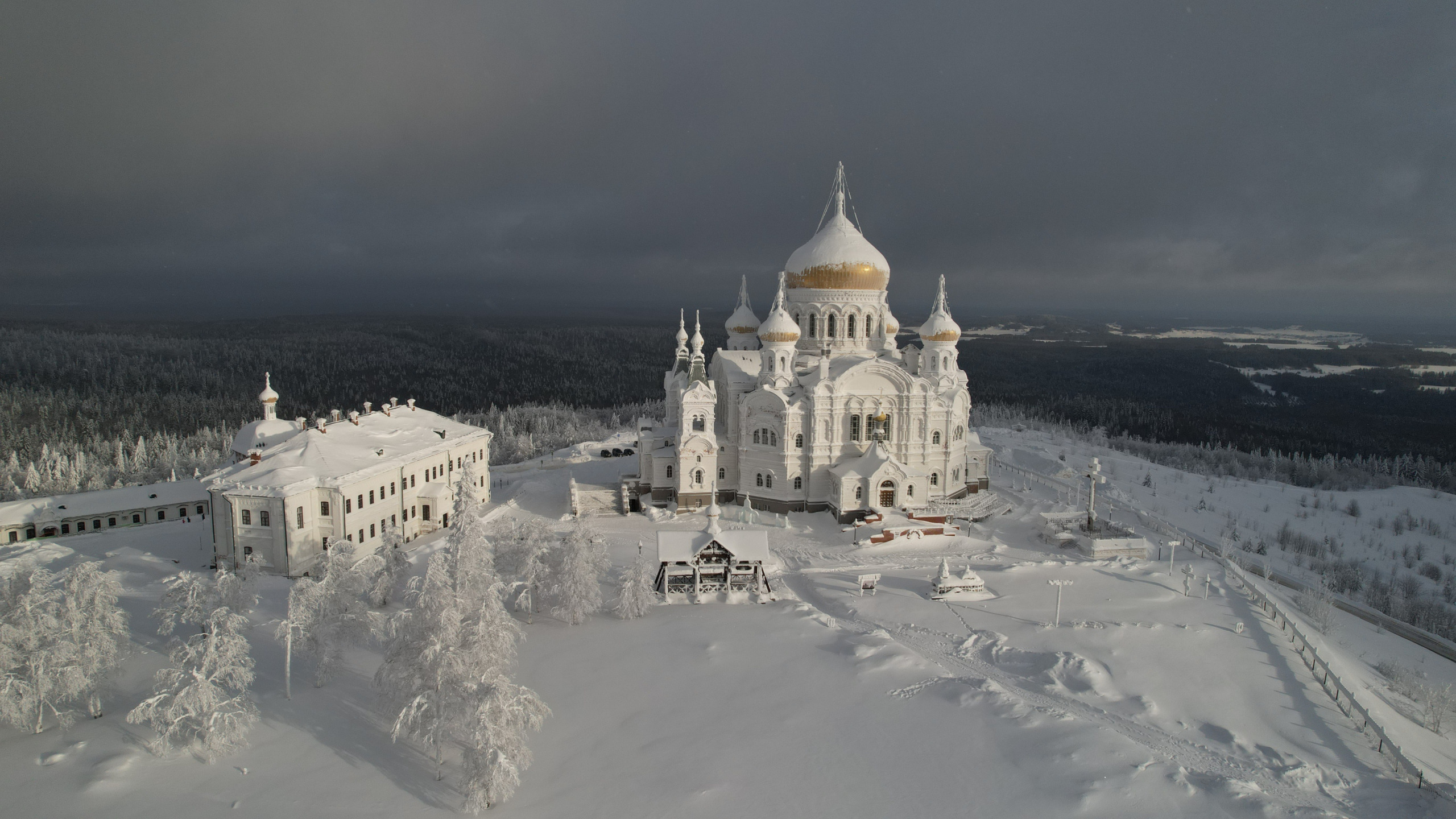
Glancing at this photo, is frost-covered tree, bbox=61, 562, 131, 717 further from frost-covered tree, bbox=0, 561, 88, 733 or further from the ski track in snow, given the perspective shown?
the ski track in snow

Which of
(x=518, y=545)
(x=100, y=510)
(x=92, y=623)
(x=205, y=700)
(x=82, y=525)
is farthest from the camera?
(x=100, y=510)

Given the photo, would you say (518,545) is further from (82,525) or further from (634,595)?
(82,525)

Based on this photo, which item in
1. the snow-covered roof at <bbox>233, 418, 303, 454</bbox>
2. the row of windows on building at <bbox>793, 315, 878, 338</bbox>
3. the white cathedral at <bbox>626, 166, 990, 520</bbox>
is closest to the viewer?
the snow-covered roof at <bbox>233, 418, 303, 454</bbox>

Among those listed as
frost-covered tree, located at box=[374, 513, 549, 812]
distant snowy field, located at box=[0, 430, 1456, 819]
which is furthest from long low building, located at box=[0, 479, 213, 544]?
frost-covered tree, located at box=[374, 513, 549, 812]

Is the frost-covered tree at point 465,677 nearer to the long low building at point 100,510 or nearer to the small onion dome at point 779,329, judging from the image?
the small onion dome at point 779,329

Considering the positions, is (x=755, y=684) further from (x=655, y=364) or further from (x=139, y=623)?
(x=655, y=364)

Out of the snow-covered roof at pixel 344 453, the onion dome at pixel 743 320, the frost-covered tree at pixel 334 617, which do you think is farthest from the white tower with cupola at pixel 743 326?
the frost-covered tree at pixel 334 617

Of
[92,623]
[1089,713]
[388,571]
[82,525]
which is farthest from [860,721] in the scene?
[82,525]
